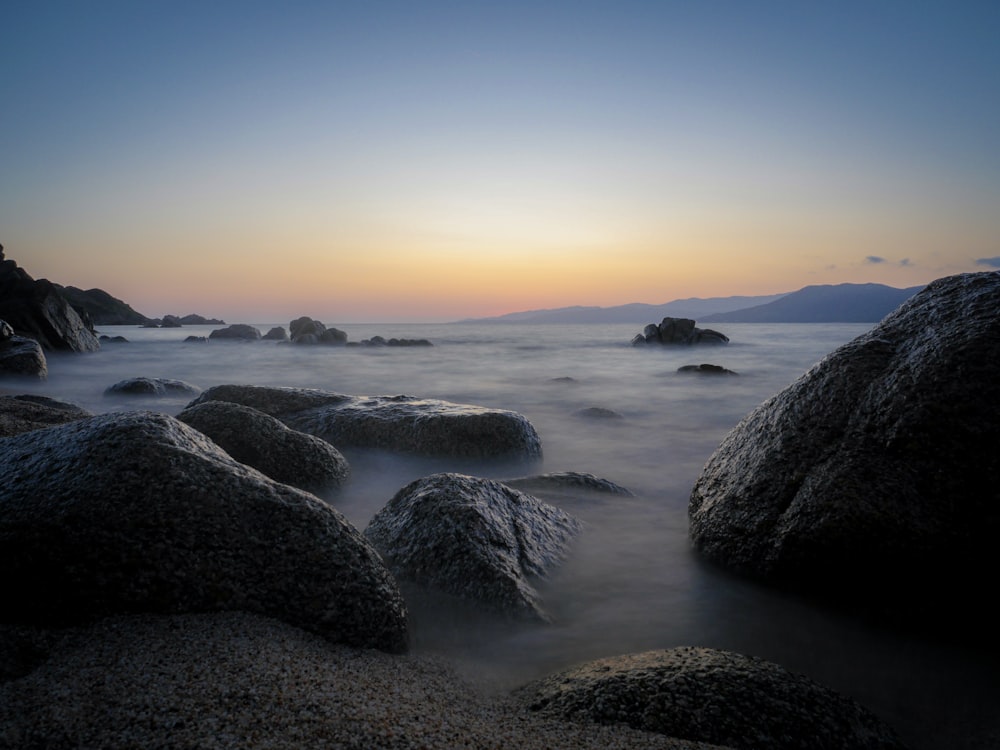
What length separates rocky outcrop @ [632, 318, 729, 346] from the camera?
1236 inches

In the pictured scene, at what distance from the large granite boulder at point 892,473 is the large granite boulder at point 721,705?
759mm

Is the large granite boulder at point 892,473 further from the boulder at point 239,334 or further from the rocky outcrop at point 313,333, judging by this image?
the boulder at point 239,334

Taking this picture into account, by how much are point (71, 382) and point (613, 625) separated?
1405 cm

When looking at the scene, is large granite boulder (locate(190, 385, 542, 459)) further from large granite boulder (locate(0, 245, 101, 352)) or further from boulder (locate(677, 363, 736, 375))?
large granite boulder (locate(0, 245, 101, 352))

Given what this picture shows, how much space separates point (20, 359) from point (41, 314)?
1033 cm

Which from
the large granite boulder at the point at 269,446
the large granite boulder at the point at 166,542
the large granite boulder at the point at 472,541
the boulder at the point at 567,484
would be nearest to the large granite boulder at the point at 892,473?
the large granite boulder at the point at 472,541

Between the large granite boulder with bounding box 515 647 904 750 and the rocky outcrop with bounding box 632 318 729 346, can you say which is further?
the rocky outcrop with bounding box 632 318 729 346

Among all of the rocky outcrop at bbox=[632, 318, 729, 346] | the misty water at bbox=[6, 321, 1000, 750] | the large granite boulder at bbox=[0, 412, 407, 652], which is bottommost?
the misty water at bbox=[6, 321, 1000, 750]

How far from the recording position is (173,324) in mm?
67875

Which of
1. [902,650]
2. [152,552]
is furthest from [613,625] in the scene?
[152,552]

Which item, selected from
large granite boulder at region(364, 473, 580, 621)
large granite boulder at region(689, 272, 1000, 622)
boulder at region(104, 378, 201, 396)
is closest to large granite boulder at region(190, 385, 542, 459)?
large granite boulder at region(364, 473, 580, 621)

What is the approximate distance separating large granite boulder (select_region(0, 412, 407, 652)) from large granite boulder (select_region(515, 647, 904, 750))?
822 mm

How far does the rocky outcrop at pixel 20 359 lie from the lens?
12336mm

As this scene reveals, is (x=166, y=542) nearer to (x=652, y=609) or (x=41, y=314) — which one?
(x=652, y=609)
